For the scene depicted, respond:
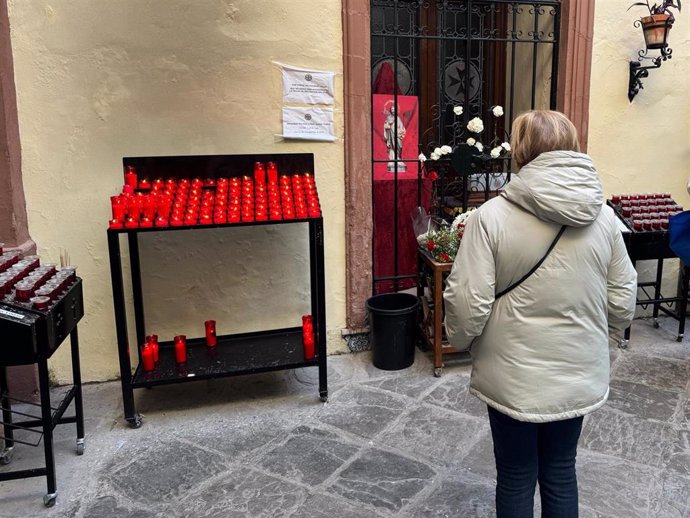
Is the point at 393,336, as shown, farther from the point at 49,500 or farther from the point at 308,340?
the point at 49,500

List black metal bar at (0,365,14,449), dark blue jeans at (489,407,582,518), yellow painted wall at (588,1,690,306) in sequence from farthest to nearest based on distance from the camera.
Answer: yellow painted wall at (588,1,690,306) → black metal bar at (0,365,14,449) → dark blue jeans at (489,407,582,518)

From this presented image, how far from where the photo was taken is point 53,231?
413 centimetres

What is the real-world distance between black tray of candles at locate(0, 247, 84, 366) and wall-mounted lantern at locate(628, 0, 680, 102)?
15.0 ft

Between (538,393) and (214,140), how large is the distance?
297cm

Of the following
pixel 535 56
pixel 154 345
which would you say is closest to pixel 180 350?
pixel 154 345

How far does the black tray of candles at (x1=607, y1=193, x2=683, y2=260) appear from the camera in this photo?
489cm

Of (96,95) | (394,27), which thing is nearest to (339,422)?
(96,95)

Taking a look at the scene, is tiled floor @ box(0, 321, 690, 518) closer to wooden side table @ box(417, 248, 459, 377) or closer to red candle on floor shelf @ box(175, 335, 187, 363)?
wooden side table @ box(417, 248, 459, 377)

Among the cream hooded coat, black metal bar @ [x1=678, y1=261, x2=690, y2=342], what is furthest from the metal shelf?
black metal bar @ [x1=678, y1=261, x2=690, y2=342]

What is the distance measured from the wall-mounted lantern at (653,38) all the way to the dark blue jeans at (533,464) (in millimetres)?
3809

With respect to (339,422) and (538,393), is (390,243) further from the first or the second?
(538,393)

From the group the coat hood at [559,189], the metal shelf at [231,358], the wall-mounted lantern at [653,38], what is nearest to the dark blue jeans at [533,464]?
the coat hood at [559,189]

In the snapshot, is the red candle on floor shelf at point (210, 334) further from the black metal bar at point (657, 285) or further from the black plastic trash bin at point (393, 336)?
the black metal bar at point (657, 285)

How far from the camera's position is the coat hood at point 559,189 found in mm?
2051
